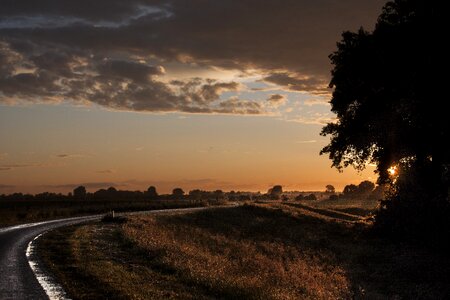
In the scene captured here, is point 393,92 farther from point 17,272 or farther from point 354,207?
point 354,207

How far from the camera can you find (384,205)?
40.2 meters

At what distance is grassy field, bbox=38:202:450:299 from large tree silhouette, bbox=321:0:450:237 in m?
6.11

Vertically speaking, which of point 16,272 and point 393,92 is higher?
point 393,92

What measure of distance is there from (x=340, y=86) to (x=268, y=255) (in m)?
16.0

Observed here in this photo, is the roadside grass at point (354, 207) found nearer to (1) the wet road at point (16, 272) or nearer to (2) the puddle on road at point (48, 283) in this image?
(1) the wet road at point (16, 272)

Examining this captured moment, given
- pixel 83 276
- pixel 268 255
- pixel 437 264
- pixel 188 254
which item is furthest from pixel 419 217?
pixel 83 276

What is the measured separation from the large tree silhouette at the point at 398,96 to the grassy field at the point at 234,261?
6.11 m

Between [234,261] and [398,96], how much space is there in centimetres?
1826

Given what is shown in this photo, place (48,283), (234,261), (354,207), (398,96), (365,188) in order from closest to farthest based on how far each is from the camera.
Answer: (48,283), (234,261), (398,96), (354,207), (365,188)

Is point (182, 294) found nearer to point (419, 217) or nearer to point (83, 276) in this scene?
point (83, 276)

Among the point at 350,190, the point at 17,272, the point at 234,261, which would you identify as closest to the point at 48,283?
the point at 17,272

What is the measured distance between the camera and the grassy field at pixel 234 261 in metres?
16.3

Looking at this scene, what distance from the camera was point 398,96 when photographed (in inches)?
1462

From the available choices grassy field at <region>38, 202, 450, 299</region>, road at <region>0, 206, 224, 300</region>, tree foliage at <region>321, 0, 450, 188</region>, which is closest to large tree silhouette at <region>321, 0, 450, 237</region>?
tree foliage at <region>321, 0, 450, 188</region>
